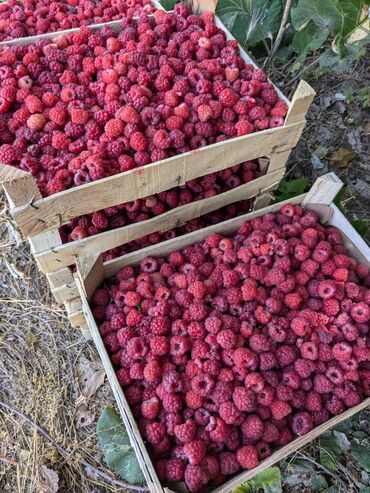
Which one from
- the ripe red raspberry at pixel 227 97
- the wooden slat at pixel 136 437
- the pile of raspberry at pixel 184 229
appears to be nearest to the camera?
the wooden slat at pixel 136 437

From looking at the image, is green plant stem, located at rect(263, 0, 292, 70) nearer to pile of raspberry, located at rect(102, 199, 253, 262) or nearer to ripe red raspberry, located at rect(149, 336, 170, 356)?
pile of raspberry, located at rect(102, 199, 253, 262)

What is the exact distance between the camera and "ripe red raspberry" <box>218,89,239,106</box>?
4.90ft

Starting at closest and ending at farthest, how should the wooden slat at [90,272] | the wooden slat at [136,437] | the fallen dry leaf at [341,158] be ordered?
1. the wooden slat at [136,437]
2. the wooden slat at [90,272]
3. the fallen dry leaf at [341,158]

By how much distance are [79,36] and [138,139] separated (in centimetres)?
63

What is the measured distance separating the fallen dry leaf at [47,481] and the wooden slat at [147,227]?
801 millimetres

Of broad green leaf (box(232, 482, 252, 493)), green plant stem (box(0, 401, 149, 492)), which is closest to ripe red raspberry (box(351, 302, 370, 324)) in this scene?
broad green leaf (box(232, 482, 252, 493))

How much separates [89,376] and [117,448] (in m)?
0.34

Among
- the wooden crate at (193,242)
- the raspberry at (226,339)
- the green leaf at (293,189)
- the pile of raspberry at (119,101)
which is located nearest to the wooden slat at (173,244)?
the wooden crate at (193,242)

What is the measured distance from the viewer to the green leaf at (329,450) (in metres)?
1.64

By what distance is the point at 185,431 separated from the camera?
1.09 metres

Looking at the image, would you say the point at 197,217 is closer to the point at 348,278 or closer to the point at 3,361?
the point at 348,278

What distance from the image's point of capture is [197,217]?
5.50 feet

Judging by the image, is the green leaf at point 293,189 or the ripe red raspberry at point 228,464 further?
the green leaf at point 293,189

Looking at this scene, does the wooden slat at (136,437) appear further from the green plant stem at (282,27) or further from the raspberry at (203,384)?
the green plant stem at (282,27)
